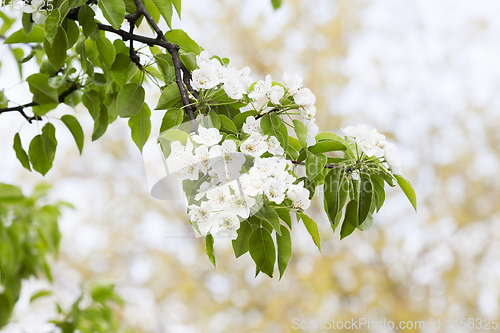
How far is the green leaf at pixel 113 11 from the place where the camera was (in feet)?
1.38

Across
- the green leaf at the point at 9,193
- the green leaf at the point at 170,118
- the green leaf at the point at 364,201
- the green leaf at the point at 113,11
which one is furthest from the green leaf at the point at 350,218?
the green leaf at the point at 9,193

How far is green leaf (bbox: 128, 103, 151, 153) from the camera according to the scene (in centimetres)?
58

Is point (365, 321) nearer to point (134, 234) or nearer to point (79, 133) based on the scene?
point (134, 234)

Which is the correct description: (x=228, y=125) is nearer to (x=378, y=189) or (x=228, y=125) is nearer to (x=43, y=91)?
(x=378, y=189)

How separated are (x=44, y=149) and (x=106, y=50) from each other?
201 millimetres

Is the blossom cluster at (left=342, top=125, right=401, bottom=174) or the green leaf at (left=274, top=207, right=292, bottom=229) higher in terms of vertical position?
the blossom cluster at (left=342, top=125, right=401, bottom=174)

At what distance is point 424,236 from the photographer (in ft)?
10.6

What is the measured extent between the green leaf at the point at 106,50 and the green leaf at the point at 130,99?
0.22 ft

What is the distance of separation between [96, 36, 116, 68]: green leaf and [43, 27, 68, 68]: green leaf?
0.07 metres

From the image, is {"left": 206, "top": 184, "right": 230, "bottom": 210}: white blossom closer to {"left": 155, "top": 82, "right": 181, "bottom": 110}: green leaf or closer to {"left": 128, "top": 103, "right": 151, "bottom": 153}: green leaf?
{"left": 155, "top": 82, "right": 181, "bottom": 110}: green leaf

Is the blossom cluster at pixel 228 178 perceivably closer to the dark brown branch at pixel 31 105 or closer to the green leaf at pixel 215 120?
the green leaf at pixel 215 120

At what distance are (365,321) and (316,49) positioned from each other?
2452 millimetres

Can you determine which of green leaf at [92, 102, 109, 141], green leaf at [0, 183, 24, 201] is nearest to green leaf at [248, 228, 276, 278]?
green leaf at [92, 102, 109, 141]

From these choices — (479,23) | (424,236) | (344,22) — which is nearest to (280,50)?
(344,22)
